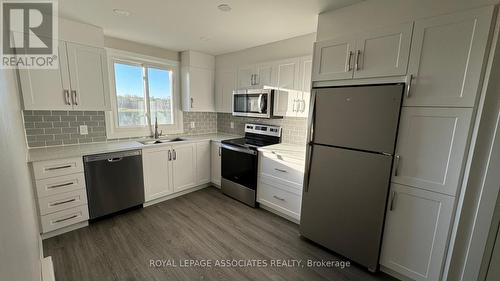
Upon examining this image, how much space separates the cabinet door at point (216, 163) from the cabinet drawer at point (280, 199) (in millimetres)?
945

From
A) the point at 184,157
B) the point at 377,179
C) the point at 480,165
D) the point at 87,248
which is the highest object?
the point at 480,165

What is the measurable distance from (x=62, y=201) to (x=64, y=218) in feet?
0.66

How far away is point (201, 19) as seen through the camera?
2.30 metres

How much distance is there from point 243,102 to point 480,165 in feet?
8.63

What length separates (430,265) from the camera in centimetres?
164

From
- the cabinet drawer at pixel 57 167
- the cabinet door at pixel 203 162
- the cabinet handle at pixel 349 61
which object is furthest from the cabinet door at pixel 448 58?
the cabinet drawer at pixel 57 167

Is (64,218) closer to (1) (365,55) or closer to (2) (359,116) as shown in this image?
(2) (359,116)

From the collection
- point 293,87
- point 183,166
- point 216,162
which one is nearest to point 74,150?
point 183,166

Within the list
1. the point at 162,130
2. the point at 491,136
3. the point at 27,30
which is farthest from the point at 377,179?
the point at 27,30

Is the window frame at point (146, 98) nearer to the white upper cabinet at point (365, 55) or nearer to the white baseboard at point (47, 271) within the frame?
the white baseboard at point (47, 271)

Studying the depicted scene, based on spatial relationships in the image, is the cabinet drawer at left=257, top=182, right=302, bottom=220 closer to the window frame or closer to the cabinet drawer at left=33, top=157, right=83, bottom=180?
the window frame

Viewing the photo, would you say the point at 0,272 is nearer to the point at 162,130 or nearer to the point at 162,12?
the point at 162,12

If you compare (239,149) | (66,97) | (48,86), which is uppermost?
(48,86)

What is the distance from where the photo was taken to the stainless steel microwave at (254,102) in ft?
9.61
